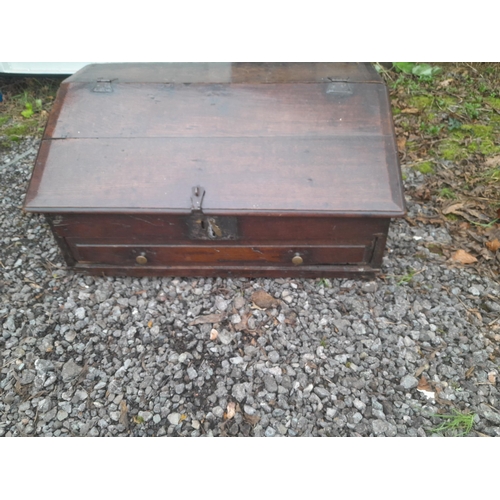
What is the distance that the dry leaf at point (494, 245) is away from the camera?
3.01 meters

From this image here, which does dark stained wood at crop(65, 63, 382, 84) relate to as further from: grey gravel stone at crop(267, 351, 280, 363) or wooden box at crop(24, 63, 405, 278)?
grey gravel stone at crop(267, 351, 280, 363)

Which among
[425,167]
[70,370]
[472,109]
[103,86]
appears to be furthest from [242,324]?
[472,109]

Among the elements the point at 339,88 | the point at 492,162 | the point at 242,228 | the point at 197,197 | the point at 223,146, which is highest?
the point at 339,88

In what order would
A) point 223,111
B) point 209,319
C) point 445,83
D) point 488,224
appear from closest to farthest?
point 223,111, point 209,319, point 488,224, point 445,83

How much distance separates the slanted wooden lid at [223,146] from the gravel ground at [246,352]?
692mm

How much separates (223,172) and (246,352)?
1023 millimetres

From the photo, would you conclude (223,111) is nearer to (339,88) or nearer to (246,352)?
(339,88)

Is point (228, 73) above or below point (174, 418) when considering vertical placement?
above

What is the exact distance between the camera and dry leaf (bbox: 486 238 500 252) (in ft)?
9.87

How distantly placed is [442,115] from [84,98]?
324 cm

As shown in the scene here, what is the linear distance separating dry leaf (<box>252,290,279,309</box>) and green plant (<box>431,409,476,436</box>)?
3.54 ft

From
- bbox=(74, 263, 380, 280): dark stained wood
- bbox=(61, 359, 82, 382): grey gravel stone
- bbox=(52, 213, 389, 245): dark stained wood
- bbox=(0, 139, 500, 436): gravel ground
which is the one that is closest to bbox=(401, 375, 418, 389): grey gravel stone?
bbox=(0, 139, 500, 436): gravel ground

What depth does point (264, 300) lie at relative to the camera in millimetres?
2756

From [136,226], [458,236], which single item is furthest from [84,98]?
[458,236]
